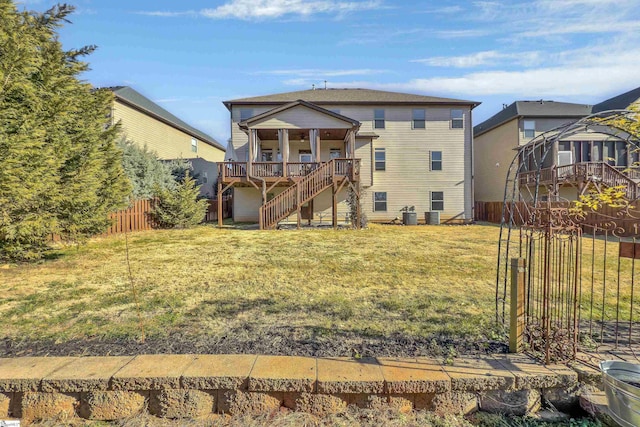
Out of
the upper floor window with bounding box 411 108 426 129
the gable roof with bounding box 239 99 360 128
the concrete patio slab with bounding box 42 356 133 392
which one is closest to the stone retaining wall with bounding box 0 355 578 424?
the concrete patio slab with bounding box 42 356 133 392

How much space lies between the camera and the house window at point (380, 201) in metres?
18.2

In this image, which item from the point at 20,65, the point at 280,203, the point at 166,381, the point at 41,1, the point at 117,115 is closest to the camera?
the point at 166,381

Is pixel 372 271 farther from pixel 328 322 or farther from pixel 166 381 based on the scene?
pixel 166 381

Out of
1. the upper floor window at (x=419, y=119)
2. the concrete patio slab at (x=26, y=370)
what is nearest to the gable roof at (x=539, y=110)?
the upper floor window at (x=419, y=119)

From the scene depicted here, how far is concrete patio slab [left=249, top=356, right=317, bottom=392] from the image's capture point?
7.05 ft

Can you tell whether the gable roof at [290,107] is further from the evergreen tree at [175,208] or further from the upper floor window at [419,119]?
the upper floor window at [419,119]

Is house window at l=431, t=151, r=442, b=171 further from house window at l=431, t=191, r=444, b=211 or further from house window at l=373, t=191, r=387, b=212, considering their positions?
house window at l=373, t=191, r=387, b=212

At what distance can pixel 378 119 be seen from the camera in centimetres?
1823

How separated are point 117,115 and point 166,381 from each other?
58.0 ft

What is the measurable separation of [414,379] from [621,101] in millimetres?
27681

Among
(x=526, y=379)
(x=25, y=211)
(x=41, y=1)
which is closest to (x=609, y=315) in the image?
(x=526, y=379)

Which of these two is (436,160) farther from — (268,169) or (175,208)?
(175,208)

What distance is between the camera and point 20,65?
5262 mm

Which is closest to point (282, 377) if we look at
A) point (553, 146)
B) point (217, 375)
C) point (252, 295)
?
point (217, 375)
